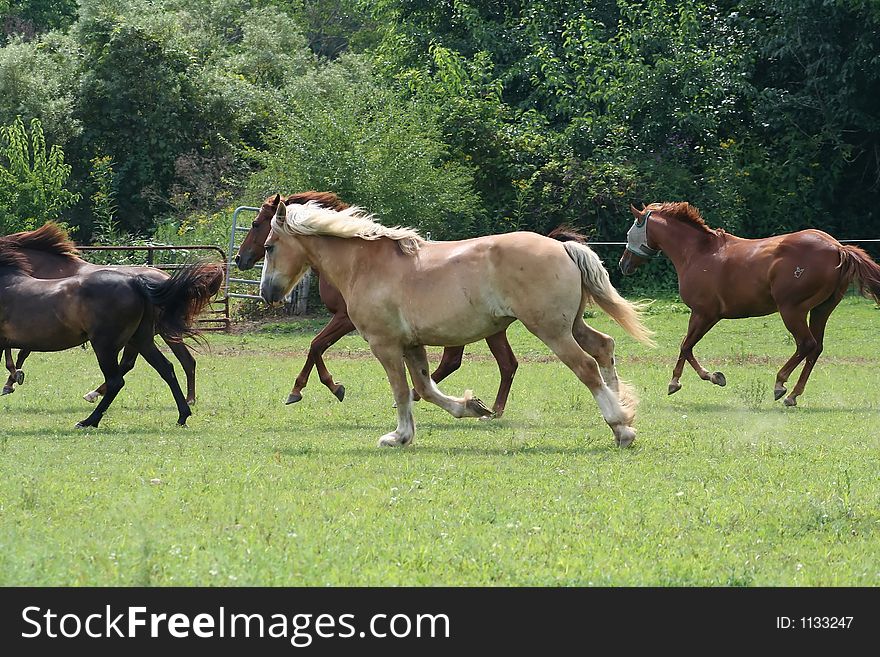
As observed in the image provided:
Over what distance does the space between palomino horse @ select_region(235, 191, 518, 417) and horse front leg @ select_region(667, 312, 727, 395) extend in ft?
7.90

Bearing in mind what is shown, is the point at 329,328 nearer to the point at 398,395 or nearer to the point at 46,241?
the point at 46,241

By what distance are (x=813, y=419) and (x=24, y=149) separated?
891 inches

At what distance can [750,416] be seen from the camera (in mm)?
12625

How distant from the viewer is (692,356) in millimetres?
15102

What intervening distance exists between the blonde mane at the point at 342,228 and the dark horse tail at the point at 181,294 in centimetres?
164

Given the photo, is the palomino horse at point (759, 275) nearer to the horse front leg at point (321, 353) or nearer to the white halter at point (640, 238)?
the white halter at point (640, 238)

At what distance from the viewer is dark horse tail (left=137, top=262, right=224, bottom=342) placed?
12125mm

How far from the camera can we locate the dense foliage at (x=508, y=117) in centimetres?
2803

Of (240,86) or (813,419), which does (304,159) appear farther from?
(813,419)

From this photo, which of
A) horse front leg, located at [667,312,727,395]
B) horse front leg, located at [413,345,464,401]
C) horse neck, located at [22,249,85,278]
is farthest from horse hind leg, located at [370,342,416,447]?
horse front leg, located at [667,312,727,395]

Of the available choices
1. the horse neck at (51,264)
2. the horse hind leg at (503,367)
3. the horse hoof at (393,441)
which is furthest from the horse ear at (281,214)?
the horse neck at (51,264)

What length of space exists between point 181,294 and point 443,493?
514cm

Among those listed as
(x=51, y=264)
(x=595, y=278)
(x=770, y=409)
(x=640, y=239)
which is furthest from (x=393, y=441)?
(x=640, y=239)

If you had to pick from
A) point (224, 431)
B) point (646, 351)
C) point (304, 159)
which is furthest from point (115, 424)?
point (304, 159)
